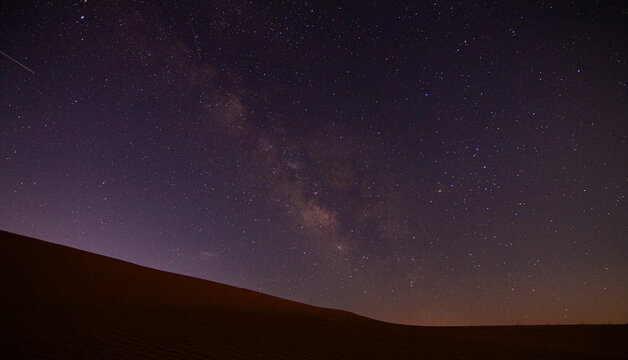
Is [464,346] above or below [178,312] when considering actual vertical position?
above

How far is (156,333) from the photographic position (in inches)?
246

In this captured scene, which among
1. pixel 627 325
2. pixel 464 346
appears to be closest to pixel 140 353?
pixel 464 346

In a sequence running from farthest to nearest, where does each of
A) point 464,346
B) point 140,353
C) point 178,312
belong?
point 178,312 < point 464,346 < point 140,353

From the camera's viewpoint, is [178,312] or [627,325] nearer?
[178,312]

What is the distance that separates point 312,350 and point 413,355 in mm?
2274

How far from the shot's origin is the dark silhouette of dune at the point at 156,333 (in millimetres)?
5113

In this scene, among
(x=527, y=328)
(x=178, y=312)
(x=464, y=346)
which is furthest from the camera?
(x=527, y=328)

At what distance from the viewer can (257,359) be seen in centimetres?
519

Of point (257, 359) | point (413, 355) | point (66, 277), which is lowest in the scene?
point (66, 277)

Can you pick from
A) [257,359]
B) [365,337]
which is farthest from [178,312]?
[365,337]

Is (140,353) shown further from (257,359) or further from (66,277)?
(66,277)

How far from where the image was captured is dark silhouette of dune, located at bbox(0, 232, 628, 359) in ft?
16.8

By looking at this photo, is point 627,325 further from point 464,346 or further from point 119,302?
point 119,302

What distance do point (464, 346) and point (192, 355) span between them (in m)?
7.00
